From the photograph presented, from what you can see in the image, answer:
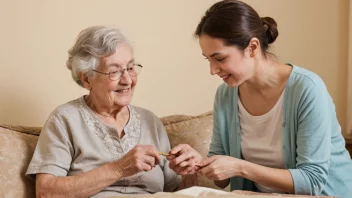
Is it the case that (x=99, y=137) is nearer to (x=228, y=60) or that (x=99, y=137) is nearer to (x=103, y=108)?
(x=103, y=108)

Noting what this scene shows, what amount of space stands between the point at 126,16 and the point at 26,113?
25.8 inches

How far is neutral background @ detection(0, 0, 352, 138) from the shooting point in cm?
213

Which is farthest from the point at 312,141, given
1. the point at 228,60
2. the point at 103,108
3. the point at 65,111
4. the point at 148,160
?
the point at 65,111

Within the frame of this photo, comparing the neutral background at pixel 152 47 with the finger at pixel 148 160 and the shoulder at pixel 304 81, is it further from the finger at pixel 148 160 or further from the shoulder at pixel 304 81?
the shoulder at pixel 304 81

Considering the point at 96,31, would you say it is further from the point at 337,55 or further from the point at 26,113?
the point at 337,55

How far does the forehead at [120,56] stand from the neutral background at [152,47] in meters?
0.07

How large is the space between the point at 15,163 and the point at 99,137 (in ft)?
1.05

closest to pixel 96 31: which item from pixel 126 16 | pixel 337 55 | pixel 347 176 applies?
pixel 126 16

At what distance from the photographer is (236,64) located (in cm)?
175

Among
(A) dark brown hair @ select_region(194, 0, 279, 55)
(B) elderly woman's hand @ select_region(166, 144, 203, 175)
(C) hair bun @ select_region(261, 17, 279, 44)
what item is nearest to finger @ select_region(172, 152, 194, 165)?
(B) elderly woman's hand @ select_region(166, 144, 203, 175)

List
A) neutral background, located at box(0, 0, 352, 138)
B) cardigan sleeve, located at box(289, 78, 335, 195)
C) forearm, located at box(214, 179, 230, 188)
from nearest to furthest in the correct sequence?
cardigan sleeve, located at box(289, 78, 335, 195), forearm, located at box(214, 179, 230, 188), neutral background, located at box(0, 0, 352, 138)

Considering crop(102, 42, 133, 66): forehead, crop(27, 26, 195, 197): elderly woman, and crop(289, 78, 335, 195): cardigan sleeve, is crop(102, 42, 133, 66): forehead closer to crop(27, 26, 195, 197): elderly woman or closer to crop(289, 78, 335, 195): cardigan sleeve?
crop(27, 26, 195, 197): elderly woman

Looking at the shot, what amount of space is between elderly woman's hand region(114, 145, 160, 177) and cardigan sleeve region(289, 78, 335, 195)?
485 mm

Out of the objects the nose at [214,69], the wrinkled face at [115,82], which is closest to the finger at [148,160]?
the wrinkled face at [115,82]
